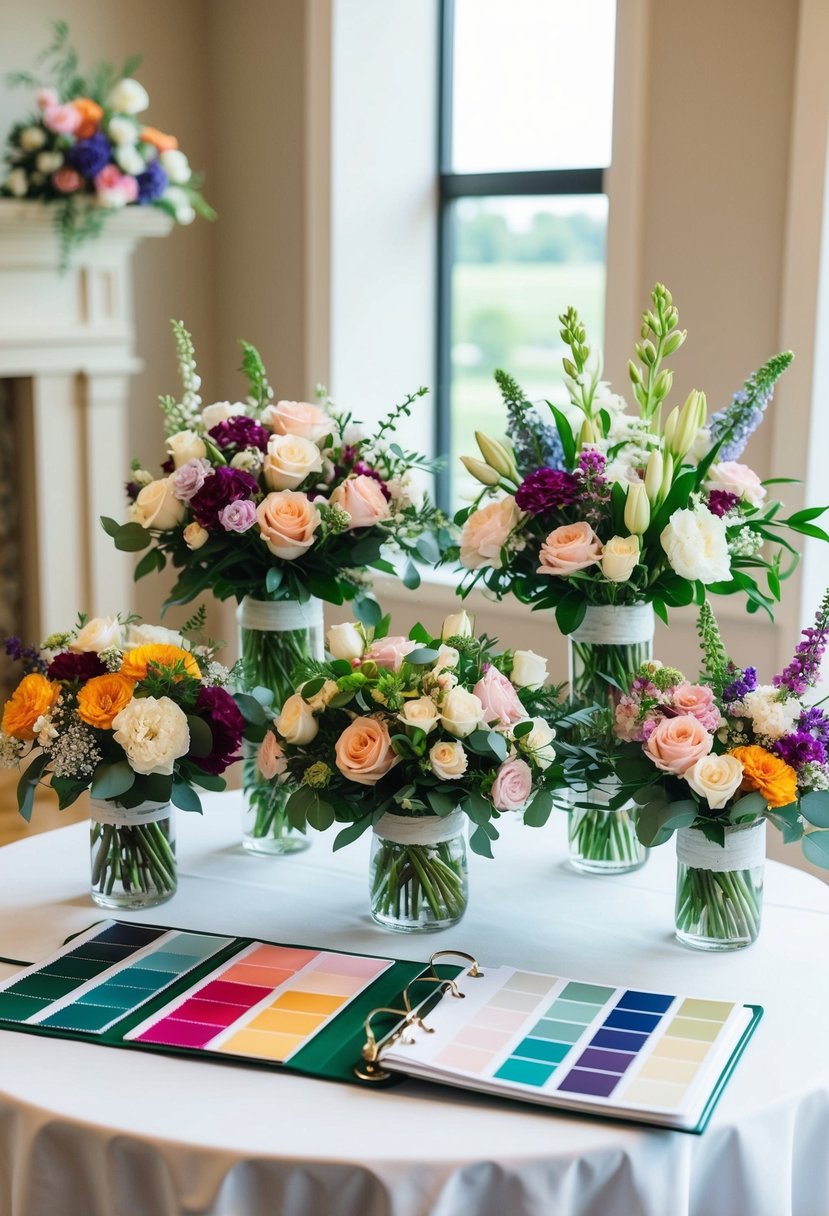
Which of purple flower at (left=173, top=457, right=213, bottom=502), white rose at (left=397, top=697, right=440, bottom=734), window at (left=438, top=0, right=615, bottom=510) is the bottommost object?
white rose at (left=397, top=697, right=440, bottom=734)

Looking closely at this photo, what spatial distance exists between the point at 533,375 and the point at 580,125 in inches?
27.6

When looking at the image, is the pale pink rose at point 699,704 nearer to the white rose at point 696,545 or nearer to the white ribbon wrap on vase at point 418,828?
Result: the white rose at point 696,545

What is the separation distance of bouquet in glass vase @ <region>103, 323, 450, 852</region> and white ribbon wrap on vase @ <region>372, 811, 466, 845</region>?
0.32 m

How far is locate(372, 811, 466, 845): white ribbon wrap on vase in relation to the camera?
163cm

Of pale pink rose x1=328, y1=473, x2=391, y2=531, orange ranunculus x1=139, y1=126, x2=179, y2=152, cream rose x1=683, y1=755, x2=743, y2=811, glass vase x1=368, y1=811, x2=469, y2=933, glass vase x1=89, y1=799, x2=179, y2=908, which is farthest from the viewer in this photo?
orange ranunculus x1=139, y1=126, x2=179, y2=152

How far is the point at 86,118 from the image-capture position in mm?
3797

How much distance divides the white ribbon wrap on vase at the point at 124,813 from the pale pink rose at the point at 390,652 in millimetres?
317

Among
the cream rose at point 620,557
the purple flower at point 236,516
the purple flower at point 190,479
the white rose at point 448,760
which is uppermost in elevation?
the purple flower at point 190,479

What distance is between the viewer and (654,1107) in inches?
50.8

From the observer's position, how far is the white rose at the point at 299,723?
5.39 feet

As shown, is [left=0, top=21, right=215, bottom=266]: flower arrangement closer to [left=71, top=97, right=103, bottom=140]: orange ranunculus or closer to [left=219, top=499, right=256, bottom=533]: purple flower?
[left=71, top=97, right=103, bottom=140]: orange ranunculus

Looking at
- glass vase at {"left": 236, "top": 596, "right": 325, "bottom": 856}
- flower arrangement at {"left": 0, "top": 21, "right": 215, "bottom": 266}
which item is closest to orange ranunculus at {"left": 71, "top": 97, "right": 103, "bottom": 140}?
flower arrangement at {"left": 0, "top": 21, "right": 215, "bottom": 266}

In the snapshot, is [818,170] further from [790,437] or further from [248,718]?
Result: [248,718]

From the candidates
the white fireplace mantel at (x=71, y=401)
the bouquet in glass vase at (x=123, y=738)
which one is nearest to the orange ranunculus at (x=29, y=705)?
the bouquet in glass vase at (x=123, y=738)
